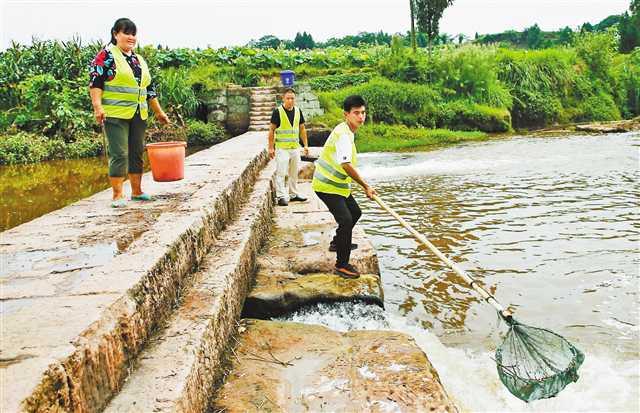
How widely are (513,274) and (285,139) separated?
3167 millimetres

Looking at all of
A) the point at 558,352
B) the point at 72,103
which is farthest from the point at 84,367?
the point at 72,103

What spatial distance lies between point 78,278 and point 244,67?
16815 millimetres

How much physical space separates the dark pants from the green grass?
11.9m

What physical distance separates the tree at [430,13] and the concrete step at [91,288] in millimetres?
21572

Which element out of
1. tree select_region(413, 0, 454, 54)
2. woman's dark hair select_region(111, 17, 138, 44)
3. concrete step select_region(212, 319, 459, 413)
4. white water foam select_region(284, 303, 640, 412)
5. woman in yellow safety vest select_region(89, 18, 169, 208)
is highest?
tree select_region(413, 0, 454, 54)

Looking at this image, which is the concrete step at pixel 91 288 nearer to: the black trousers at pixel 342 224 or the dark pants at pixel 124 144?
the dark pants at pixel 124 144

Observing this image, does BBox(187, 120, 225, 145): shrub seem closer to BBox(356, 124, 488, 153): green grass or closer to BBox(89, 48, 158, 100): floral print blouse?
BBox(356, 124, 488, 153): green grass

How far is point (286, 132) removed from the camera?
259 inches

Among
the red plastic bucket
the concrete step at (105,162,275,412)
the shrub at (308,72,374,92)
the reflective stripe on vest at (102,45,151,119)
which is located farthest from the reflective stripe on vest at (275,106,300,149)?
the shrub at (308,72,374,92)

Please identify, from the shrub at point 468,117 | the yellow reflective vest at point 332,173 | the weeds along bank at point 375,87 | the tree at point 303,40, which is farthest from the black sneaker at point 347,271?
the tree at point 303,40

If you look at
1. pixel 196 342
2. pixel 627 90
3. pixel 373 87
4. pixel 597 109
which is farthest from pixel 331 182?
pixel 627 90

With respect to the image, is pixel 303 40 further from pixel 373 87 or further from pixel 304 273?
pixel 304 273

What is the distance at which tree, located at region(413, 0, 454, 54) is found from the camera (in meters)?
23.3

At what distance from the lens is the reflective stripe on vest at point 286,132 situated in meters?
6.51
